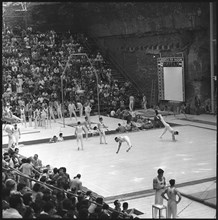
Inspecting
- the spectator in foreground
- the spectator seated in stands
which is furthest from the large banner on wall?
the spectator in foreground

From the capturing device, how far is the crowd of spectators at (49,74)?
29.5 m

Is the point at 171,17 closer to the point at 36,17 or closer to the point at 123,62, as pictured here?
the point at 123,62

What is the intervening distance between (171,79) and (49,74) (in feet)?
26.1

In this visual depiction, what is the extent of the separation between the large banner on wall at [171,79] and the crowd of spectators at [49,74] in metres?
2.48

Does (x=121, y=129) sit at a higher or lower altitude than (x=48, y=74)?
lower

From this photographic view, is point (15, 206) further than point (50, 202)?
No

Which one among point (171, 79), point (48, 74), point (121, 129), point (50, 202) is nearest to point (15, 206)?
point (50, 202)

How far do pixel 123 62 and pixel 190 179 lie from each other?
69.1 feet

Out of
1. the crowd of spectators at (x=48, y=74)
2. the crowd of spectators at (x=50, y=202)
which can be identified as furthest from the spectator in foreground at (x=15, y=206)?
the crowd of spectators at (x=48, y=74)

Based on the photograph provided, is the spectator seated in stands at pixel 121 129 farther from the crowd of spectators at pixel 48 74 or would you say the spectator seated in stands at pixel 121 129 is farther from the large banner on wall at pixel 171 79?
the large banner on wall at pixel 171 79

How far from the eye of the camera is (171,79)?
30047 mm

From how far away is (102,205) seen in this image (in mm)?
8938

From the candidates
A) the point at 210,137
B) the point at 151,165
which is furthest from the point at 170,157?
the point at 210,137

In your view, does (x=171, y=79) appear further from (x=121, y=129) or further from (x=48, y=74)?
(x=121, y=129)
